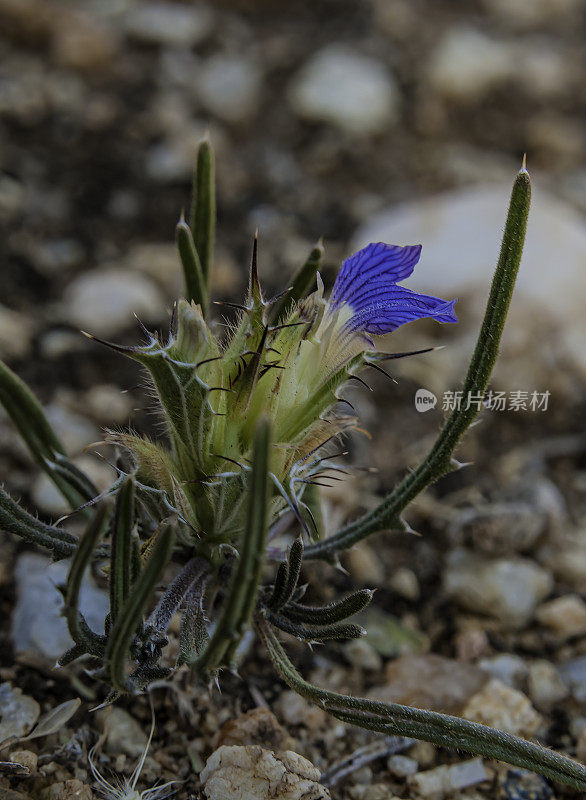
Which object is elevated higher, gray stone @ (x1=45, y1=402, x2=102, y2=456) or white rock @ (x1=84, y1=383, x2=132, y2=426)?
→ white rock @ (x1=84, y1=383, x2=132, y2=426)

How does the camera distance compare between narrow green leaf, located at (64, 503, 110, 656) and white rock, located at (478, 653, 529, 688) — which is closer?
narrow green leaf, located at (64, 503, 110, 656)

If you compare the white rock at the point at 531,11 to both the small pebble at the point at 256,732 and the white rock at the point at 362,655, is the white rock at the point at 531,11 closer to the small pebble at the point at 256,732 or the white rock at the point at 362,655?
the white rock at the point at 362,655

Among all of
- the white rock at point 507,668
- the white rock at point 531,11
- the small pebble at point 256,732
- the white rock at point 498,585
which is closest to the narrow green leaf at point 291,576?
the small pebble at point 256,732

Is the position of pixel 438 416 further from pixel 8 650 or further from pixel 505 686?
pixel 8 650

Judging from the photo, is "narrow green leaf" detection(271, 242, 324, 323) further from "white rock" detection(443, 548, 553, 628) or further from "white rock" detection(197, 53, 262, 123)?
"white rock" detection(197, 53, 262, 123)

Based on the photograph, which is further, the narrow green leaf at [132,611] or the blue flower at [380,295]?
the blue flower at [380,295]

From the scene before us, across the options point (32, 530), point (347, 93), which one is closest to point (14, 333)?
point (32, 530)

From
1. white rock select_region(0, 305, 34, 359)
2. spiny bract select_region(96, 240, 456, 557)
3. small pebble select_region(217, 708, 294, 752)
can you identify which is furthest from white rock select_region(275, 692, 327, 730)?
white rock select_region(0, 305, 34, 359)
